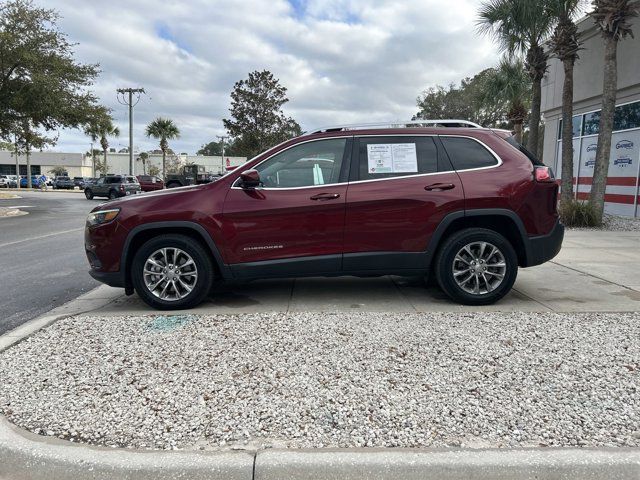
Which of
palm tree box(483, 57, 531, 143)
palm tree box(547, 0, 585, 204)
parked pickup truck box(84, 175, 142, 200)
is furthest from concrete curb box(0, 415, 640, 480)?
parked pickup truck box(84, 175, 142, 200)

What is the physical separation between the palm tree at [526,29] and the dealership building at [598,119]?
1911 mm

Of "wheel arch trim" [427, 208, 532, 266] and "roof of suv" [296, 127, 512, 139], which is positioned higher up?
"roof of suv" [296, 127, 512, 139]

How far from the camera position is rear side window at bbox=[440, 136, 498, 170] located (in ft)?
16.7

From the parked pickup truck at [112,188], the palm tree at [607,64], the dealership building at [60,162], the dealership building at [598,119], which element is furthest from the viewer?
the dealership building at [60,162]

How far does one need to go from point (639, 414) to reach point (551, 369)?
656 millimetres

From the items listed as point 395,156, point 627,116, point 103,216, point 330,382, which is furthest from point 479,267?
point 627,116

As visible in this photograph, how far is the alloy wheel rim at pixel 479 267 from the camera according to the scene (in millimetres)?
5047

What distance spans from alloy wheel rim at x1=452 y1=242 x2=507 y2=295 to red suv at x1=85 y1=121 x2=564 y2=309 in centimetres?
1

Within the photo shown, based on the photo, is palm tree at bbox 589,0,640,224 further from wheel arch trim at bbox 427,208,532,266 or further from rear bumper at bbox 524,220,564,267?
wheel arch trim at bbox 427,208,532,266

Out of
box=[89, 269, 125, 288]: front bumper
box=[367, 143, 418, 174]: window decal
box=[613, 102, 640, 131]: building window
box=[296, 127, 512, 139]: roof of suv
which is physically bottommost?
box=[89, 269, 125, 288]: front bumper

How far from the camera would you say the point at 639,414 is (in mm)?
2875

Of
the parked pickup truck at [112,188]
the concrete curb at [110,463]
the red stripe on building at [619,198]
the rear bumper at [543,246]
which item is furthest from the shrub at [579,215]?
the parked pickup truck at [112,188]

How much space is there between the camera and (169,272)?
16.3 ft

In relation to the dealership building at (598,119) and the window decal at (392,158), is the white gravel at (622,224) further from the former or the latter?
the window decal at (392,158)
